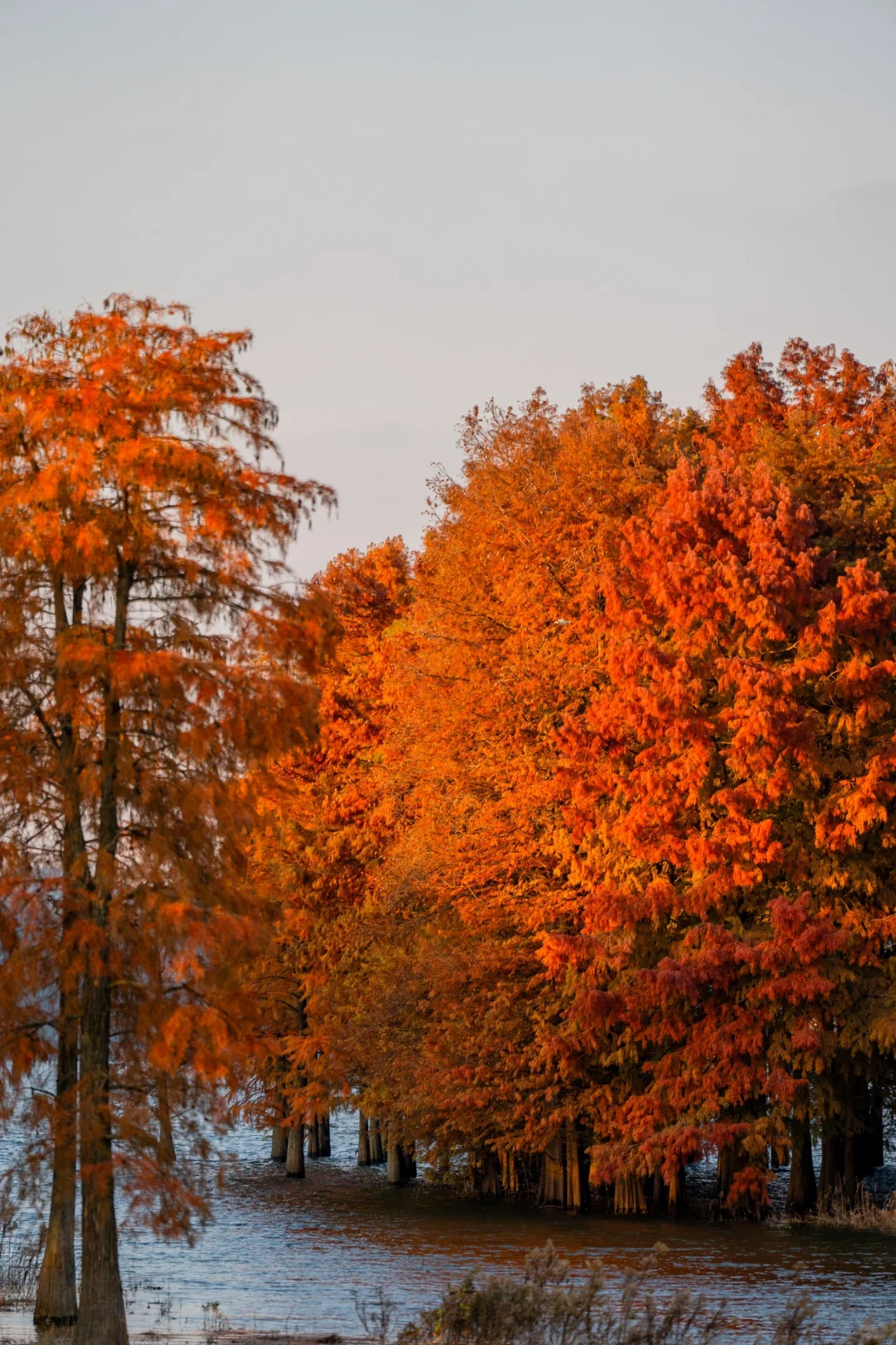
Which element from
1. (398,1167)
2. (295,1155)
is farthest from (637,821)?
(295,1155)

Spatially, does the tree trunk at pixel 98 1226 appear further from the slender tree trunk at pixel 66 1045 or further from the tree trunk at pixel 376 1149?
the tree trunk at pixel 376 1149

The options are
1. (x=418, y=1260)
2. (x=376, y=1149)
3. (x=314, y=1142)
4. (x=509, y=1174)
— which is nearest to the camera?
(x=418, y=1260)

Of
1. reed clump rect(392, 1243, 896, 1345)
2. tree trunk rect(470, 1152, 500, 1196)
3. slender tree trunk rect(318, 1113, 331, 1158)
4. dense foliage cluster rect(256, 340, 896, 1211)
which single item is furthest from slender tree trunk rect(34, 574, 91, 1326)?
slender tree trunk rect(318, 1113, 331, 1158)

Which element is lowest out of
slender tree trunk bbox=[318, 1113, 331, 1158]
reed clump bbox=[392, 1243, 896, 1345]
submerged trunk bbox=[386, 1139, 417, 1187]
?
slender tree trunk bbox=[318, 1113, 331, 1158]

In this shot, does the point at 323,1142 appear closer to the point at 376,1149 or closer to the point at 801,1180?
the point at 376,1149

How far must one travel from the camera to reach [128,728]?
16.2m

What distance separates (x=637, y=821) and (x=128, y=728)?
1487 cm

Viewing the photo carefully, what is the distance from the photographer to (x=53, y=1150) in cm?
1520

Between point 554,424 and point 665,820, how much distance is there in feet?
36.2

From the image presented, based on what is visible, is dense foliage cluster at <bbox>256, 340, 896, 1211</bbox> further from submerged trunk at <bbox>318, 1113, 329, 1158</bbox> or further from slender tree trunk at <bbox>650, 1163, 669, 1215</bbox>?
submerged trunk at <bbox>318, 1113, 329, 1158</bbox>

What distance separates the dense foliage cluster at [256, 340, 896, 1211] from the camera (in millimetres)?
28641

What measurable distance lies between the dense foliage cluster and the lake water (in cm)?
144

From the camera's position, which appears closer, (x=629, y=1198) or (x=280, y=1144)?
(x=629, y=1198)

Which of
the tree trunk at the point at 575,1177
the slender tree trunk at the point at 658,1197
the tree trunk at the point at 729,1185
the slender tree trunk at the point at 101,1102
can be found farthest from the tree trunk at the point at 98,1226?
the tree trunk at the point at 575,1177
